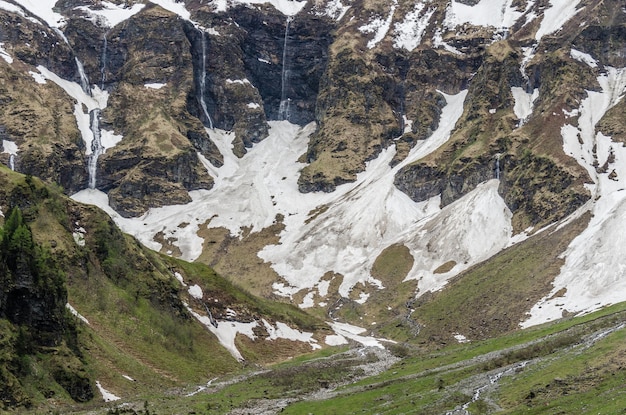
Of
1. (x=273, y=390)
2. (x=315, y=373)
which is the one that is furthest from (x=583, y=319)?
(x=273, y=390)

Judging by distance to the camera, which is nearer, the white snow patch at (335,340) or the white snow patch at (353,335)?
the white snow patch at (335,340)

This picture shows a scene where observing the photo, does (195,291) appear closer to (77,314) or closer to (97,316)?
(97,316)

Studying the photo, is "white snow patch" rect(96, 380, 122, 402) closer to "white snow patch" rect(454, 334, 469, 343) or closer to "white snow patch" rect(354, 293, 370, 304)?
"white snow patch" rect(454, 334, 469, 343)

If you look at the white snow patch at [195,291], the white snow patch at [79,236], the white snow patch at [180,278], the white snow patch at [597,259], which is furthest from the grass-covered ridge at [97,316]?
the white snow patch at [597,259]

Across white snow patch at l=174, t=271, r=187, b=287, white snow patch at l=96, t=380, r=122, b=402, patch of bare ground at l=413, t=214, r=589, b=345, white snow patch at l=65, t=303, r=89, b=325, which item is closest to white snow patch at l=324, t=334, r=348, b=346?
patch of bare ground at l=413, t=214, r=589, b=345

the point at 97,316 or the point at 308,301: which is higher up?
the point at 97,316

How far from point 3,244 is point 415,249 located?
14378cm

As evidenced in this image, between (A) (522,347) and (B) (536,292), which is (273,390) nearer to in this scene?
(A) (522,347)

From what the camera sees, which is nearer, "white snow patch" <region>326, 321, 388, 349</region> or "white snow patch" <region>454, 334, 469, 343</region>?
"white snow patch" <region>454, 334, 469, 343</region>

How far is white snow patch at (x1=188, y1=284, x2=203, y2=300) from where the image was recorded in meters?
113

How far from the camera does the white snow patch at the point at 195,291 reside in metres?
113

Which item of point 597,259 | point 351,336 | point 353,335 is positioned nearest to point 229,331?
point 351,336

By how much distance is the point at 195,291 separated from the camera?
11456 centimetres

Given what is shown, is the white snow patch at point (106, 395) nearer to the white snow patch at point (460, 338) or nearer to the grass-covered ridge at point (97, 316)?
the grass-covered ridge at point (97, 316)
